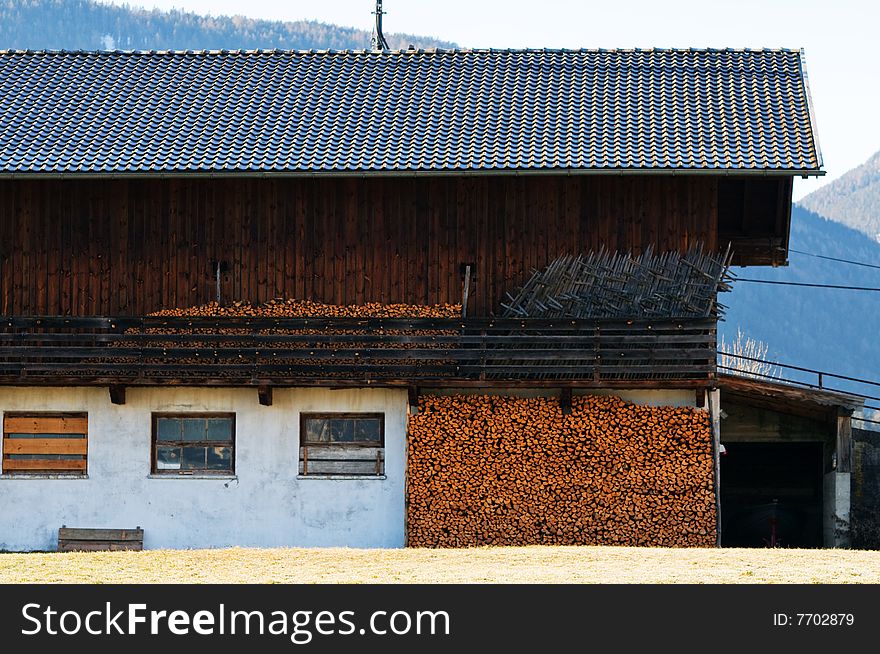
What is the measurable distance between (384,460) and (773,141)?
8309 mm

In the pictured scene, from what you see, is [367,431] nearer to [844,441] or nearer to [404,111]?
[404,111]

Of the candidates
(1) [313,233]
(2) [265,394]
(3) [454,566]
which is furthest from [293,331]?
(3) [454,566]

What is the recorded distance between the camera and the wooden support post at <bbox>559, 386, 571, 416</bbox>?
26.5 metres

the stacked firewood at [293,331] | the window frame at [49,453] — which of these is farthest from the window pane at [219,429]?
the window frame at [49,453]

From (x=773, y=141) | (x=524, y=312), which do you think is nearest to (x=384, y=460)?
(x=524, y=312)

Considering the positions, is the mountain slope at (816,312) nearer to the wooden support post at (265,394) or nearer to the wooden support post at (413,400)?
the wooden support post at (413,400)

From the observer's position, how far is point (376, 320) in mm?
26562

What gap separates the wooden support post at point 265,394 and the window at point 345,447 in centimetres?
64

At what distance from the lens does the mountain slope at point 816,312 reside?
459 ft

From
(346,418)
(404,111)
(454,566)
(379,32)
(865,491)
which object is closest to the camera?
(454,566)

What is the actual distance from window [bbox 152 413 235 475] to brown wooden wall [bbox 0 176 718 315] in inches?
79.9

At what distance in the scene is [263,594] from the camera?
54.7 feet

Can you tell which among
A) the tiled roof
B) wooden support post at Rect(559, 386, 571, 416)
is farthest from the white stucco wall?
the tiled roof

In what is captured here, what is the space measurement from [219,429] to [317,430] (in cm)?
162
